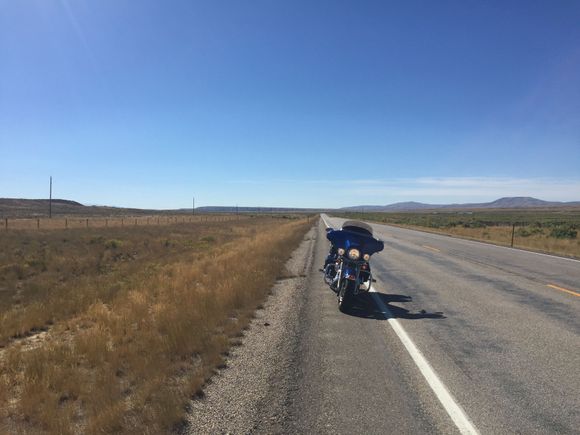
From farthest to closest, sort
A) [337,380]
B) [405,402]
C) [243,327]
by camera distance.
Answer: [243,327], [337,380], [405,402]

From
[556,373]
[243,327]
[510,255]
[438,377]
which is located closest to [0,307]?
[243,327]

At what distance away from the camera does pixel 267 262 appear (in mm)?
16250

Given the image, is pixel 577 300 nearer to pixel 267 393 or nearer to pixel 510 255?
pixel 267 393

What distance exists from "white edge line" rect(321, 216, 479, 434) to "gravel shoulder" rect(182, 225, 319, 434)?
156 centimetres

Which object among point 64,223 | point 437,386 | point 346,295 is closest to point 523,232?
point 346,295

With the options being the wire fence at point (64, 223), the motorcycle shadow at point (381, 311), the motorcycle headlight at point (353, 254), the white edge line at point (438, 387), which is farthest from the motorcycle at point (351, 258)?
the wire fence at point (64, 223)

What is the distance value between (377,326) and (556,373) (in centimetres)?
301

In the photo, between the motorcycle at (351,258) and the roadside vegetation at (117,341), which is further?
the motorcycle at (351,258)

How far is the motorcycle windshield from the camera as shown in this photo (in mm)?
9891

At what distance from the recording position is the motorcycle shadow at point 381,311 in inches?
353

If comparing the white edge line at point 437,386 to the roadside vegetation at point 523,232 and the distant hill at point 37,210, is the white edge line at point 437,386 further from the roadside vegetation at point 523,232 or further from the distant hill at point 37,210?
the distant hill at point 37,210

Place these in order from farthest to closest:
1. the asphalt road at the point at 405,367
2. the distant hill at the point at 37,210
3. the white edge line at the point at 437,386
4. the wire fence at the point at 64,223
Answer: the distant hill at the point at 37,210
the wire fence at the point at 64,223
the asphalt road at the point at 405,367
the white edge line at the point at 437,386

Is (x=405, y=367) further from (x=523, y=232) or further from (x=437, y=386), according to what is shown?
(x=523, y=232)

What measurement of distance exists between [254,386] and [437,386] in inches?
79.2
